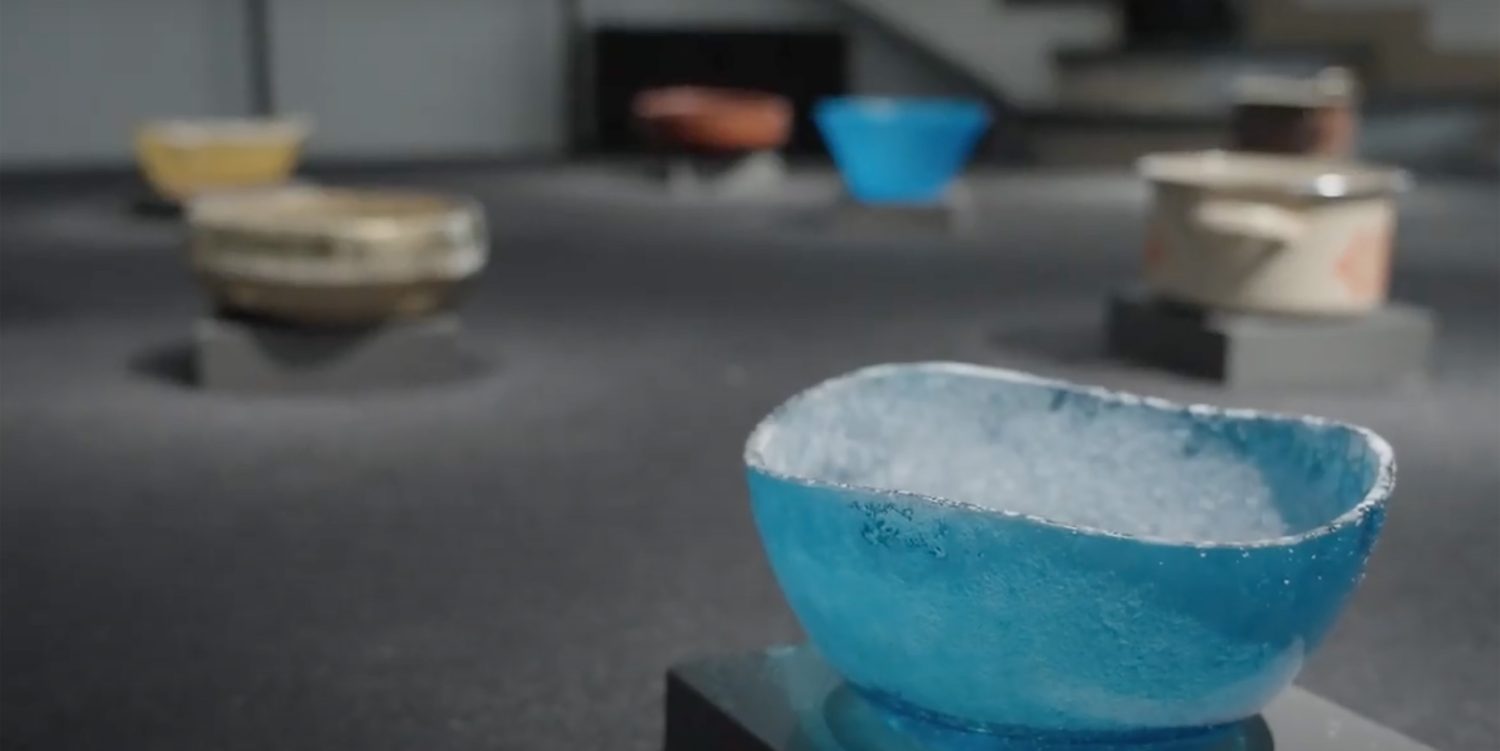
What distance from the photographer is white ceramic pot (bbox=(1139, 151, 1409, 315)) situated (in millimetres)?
1834

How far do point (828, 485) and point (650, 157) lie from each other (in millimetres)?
3941

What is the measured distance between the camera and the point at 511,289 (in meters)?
2.52

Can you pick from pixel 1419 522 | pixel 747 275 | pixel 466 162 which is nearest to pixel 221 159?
pixel 747 275

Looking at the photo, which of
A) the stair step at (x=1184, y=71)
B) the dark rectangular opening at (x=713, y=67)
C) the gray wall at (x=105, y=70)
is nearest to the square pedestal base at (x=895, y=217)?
the stair step at (x=1184, y=71)

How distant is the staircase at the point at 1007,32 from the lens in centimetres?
478

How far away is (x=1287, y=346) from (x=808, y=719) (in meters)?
1.32

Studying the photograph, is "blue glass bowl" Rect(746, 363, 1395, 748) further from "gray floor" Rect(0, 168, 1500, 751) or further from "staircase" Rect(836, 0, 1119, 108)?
"staircase" Rect(836, 0, 1119, 108)

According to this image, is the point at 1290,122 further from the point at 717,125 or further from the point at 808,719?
the point at 808,719

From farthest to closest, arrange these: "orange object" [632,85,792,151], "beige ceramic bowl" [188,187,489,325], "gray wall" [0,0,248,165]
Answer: "gray wall" [0,0,248,165] < "orange object" [632,85,792,151] < "beige ceramic bowl" [188,187,489,325]

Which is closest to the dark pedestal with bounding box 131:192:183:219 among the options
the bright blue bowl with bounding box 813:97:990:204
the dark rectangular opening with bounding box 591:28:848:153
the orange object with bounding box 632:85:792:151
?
the orange object with bounding box 632:85:792:151

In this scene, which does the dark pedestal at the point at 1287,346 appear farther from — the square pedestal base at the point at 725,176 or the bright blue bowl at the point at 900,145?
the square pedestal base at the point at 725,176

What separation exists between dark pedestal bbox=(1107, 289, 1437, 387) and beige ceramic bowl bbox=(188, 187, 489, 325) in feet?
2.62

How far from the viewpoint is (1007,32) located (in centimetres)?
480

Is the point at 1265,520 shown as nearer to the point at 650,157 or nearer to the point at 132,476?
the point at 132,476
